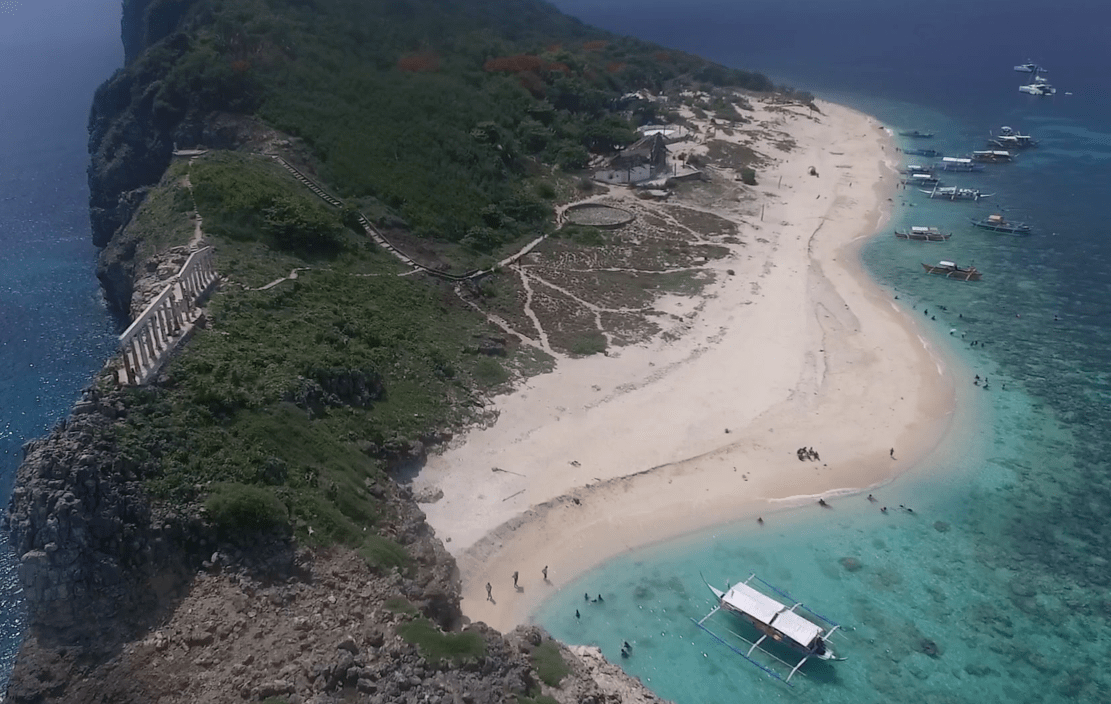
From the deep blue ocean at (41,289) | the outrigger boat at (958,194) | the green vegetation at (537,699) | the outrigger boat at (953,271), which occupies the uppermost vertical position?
the outrigger boat at (958,194)

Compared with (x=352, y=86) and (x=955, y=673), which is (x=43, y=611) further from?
(x=352, y=86)

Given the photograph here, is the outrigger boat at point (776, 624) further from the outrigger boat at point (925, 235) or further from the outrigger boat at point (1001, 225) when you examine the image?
the outrigger boat at point (1001, 225)

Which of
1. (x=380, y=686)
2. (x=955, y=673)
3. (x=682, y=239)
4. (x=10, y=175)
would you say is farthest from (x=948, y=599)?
(x=10, y=175)

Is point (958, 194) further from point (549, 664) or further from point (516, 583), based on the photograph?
point (549, 664)

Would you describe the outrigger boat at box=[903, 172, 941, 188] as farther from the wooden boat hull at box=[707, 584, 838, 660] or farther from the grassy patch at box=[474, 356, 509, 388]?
the wooden boat hull at box=[707, 584, 838, 660]

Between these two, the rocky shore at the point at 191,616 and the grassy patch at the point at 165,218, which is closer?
the rocky shore at the point at 191,616

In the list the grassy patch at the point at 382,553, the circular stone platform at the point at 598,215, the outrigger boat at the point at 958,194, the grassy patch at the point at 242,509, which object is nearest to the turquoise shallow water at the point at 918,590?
the grassy patch at the point at 382,553

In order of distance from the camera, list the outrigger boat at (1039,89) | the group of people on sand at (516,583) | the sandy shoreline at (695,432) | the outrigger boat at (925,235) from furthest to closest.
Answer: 1. the outrigger boat at (1039,89)
2. the outrigger boat at (925,235)
3. the sandy shoreline at (695,432)
4. the group of people on sand at (516,583)

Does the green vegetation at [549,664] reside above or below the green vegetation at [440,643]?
below
